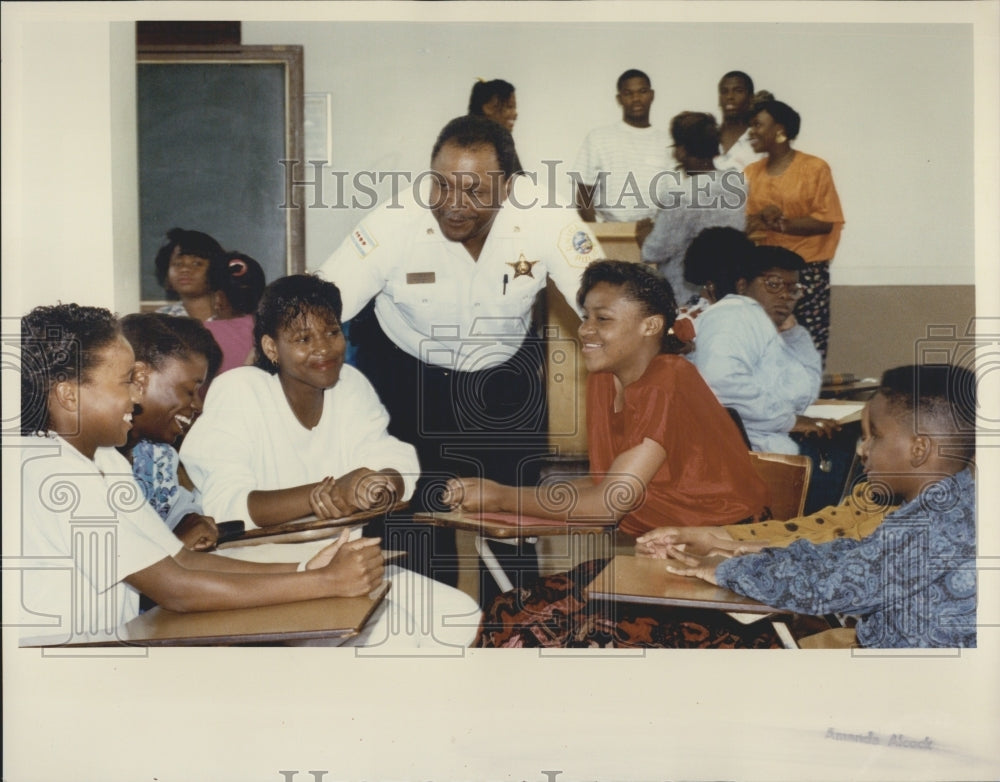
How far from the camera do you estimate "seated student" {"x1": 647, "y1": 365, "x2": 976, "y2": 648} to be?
3168 millimetres

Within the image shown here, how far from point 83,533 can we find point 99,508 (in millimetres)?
93

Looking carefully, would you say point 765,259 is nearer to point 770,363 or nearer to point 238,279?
point 770,363

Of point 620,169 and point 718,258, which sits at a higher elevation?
point 620,169

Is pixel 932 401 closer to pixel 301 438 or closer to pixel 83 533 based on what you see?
pixel 301 438

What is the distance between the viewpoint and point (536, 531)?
10.5ft

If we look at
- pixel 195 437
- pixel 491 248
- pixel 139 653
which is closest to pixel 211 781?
pixel 139 653

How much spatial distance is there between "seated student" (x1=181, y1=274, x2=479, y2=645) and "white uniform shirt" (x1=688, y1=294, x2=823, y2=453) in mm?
973

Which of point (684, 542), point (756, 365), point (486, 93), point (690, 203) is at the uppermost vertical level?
point (486, 93)

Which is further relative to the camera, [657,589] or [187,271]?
[187,271]

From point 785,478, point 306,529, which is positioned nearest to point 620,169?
point 785,478

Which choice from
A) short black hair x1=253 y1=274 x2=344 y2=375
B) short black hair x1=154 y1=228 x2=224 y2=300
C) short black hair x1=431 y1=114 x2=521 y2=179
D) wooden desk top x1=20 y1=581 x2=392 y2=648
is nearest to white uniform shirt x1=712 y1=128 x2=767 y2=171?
short black hair x1=431 y1=114 x2=521 y2=179

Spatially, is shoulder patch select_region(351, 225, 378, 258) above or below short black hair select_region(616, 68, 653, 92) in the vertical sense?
below

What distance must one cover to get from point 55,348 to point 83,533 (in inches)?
22.4

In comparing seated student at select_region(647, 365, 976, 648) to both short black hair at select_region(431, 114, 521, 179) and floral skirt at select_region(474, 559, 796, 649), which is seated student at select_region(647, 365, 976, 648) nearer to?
floral skirt at select_region(474, 559, 796, 649)
